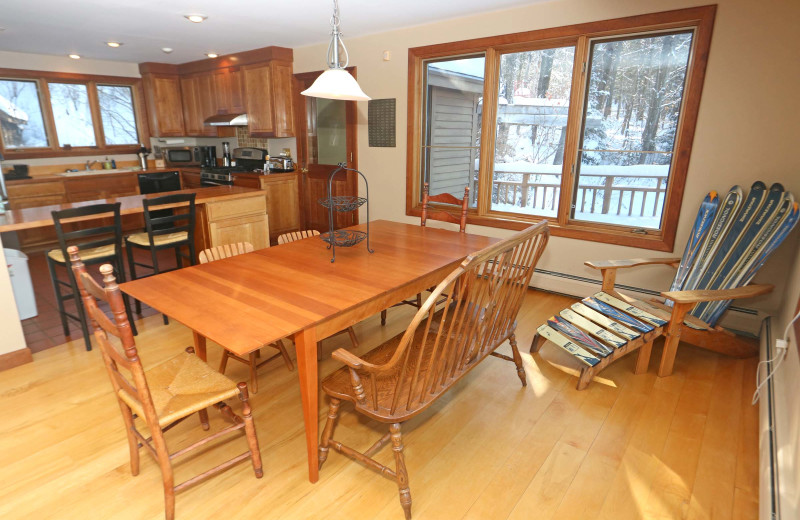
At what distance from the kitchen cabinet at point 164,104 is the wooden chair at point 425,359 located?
5.91 meters

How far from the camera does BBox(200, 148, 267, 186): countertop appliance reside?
5.69 metres

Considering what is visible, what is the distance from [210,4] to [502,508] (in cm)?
389

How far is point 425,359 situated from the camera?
1.96 metres

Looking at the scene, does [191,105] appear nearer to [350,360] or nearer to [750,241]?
[350,360]

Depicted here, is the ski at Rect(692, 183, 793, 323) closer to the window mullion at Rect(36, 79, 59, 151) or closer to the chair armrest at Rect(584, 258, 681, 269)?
the chair armrest at Rect(584, 258, 681, 269)

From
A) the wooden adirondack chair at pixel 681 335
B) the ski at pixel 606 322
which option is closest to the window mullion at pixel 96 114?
the wooden adirondack chair at pixel 681 335

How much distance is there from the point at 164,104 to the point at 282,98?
225cm

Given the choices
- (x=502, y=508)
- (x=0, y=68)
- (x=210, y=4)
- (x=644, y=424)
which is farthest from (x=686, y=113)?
(x=0, y=68)

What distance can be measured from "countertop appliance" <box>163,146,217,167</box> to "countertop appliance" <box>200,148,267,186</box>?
40cm

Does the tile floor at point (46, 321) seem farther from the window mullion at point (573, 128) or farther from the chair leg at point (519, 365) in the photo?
the window mullion at point (573, 128)

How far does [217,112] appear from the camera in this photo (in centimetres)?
595

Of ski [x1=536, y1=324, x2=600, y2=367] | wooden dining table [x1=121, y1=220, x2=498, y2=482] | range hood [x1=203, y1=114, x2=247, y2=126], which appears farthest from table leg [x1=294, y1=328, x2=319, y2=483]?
range hood [x1=203, y1=114, x2=247, y2=126]

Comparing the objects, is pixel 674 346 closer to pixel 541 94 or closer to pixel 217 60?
pixel 541 94

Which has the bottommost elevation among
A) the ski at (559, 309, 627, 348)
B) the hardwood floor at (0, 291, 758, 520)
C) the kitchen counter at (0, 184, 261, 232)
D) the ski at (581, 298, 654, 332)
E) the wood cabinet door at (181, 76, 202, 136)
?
the hardwood floor at (0, 291, 758, 520)
